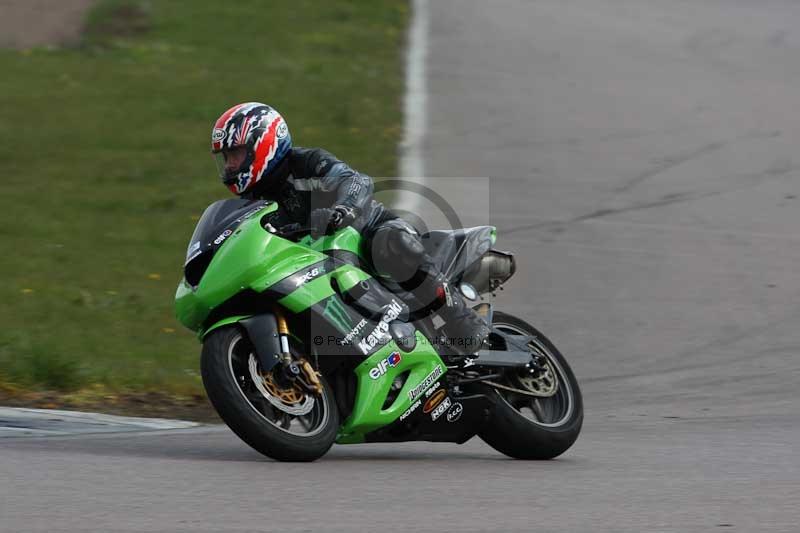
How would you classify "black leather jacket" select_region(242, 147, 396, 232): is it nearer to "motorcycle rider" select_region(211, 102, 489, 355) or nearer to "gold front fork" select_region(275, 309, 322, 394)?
"motorcycle rider" select_region(211, 102, 489, 355)

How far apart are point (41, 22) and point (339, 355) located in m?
16.2

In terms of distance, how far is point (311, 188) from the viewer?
267 inches

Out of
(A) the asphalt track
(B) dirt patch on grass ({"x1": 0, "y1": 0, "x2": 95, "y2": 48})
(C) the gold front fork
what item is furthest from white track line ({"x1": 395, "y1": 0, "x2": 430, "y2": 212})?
(C) the gold front fork

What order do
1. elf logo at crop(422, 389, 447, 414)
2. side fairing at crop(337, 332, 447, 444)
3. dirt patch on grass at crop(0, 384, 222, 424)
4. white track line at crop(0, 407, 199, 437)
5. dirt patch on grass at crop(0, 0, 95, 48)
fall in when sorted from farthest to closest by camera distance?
dirt patch on grass at crop(0, 0, 95, 48)
dirt patch on grass at crop(0, 384, 222, 424)
white track line at crop(0, 407, 199, 437)
elf logo at crop(422, 389, 447, 414)
side fairing at crop(337, 332, 447, 444)

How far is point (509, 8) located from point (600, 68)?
14.3 ft

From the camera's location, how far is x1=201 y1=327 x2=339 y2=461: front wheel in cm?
594

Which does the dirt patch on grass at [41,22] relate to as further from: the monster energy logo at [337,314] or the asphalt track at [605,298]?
the monster energy logo at [337,314]

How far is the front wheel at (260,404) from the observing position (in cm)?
594

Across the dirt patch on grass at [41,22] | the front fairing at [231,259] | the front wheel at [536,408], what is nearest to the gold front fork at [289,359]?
the front fairing at [231,259]

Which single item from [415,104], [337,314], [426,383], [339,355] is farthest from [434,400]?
[415,104]

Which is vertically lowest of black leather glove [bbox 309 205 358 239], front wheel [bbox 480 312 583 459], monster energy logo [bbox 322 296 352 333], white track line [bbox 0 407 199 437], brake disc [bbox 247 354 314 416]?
white track line [bbox 0 407 199 437]

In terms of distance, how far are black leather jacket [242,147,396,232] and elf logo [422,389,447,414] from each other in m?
0.87

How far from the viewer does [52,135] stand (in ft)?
50.2

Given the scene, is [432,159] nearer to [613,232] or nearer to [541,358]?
[613,232]
